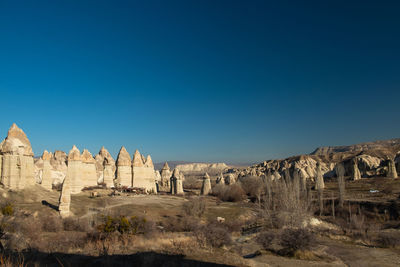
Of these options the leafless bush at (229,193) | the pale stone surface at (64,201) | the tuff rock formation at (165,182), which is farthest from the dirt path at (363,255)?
the tuff rock formation at (165,182)

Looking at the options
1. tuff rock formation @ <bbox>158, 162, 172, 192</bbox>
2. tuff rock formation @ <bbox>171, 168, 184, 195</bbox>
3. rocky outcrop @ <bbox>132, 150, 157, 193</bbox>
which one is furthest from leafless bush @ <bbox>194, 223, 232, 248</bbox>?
tuff rock formation @ <bbox>158, 162, 172, 192</bbox>

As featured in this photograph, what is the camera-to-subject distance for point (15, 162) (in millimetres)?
23031

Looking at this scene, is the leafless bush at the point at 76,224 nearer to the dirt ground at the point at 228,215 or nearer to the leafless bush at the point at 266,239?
the dirt ground at the point at 228,215

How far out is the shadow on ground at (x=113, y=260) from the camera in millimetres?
8539

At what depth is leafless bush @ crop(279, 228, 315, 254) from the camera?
12875mm

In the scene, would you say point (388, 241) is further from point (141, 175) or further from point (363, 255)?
point (141, 175)

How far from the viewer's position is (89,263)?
28.9 feet

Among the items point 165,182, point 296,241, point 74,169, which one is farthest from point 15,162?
point 165,182

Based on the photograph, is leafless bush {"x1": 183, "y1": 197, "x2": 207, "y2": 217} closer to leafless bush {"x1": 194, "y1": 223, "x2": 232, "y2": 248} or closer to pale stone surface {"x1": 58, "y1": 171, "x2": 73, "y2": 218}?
pale stone surface {"x1": 58, "y1": 171, "x2": 73, "y2": 218}

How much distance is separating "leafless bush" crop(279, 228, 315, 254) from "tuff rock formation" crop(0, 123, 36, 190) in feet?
66.8

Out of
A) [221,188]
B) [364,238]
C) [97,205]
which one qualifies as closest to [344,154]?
[221,188]

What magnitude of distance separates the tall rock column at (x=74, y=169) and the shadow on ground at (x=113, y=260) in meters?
20.4

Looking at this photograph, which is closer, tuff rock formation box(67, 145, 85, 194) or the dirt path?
the dirt path

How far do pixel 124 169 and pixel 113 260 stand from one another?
3000cm
